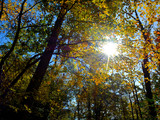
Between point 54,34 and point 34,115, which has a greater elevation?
point 54,34

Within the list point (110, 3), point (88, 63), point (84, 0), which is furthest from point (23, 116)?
point (110, 3)

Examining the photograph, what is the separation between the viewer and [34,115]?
3.72 metres

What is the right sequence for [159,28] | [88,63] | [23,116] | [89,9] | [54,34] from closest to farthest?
[23,116] → [89,9] → [54,34] → [88,63] → [159,28]

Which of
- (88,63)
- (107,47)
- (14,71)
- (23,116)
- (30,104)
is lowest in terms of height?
(23,116)

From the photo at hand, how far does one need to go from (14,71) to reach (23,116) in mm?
1679

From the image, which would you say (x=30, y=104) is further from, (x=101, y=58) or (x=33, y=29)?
Answer: (x=101, y=58)

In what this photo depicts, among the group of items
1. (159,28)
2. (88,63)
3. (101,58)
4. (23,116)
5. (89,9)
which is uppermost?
(159,28)

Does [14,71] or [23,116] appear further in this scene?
[14,71]

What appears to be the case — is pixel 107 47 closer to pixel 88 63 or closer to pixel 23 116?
pixel 88 63

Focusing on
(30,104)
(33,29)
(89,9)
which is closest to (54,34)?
(33,29)

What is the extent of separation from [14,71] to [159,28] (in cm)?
1019

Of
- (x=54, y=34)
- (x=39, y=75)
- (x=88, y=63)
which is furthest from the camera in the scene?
(x=88, y=63)

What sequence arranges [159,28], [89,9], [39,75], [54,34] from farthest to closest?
[159,28] < [54,34] < [39,75] < [89,9]

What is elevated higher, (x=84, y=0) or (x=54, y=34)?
(x=84, y=0)
